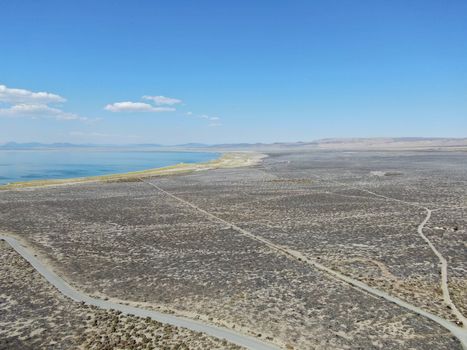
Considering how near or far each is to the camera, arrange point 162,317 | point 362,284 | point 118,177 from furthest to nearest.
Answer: point 118,177 < point 362,284 < point 162,317

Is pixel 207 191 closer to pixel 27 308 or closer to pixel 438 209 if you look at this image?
pixel 438 209

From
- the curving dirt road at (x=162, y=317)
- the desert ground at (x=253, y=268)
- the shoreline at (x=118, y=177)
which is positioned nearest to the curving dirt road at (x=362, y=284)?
the desert ground at (x=253, y=268)

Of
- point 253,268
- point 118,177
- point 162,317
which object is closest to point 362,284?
point 253,268

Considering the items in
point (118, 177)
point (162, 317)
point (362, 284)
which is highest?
point (118, 177)

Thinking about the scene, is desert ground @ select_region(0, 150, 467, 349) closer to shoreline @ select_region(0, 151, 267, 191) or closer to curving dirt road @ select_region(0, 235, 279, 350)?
curving dirt road @ select_region(0, 235, 279, 350)

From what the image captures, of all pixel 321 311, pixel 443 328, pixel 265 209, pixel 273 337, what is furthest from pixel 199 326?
pixel 265 209

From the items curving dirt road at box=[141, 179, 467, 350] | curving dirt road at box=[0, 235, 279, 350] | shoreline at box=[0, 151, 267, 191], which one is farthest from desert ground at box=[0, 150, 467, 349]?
shoreline at box=[0, 151, 267, 191]

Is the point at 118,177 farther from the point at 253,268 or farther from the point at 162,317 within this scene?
the point at 162,317

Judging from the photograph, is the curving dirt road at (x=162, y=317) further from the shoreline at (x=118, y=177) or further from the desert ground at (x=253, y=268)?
the shoreline at (x=118, y=177)
